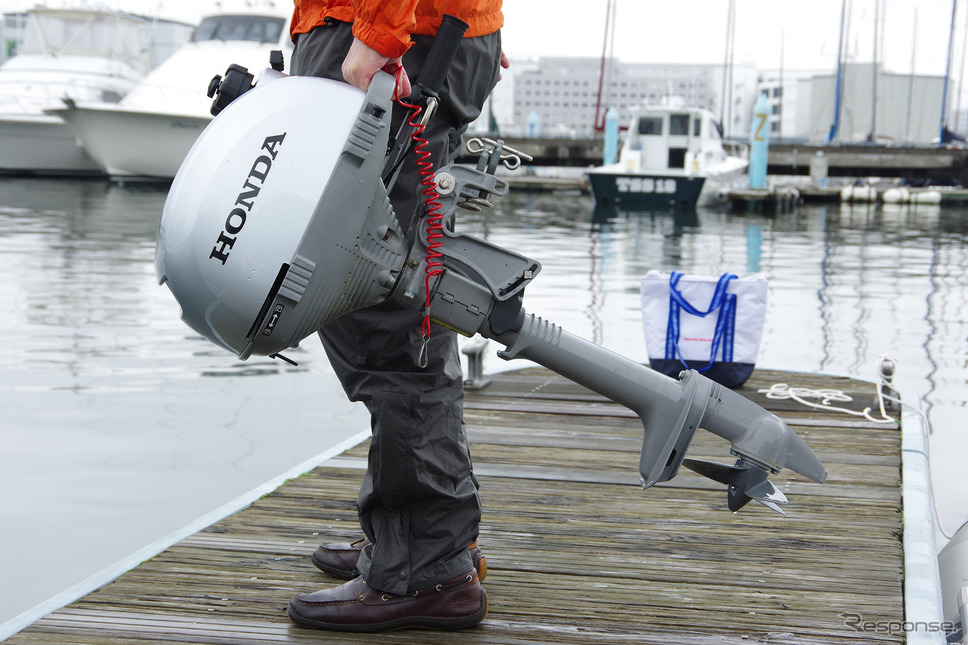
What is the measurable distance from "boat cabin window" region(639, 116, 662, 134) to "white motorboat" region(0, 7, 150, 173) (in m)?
15.1

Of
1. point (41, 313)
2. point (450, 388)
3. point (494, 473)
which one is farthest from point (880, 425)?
point (41, 313)

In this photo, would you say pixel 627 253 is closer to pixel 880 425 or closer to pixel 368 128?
pixel 880 425

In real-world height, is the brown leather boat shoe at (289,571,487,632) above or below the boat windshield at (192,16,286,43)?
below

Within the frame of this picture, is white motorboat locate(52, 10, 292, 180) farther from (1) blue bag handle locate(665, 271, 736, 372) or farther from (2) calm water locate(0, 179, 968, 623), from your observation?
(1) blue bag handle locate(665, 271, 736, 372)

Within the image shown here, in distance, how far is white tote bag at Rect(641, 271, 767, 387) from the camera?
4.29 m

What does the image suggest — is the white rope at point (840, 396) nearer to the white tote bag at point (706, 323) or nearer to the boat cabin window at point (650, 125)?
the white tote bag at point (706, 323)

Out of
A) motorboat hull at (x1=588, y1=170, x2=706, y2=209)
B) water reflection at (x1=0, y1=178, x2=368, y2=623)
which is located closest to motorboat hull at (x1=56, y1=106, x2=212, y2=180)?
motorboat hull at (x1=588, y1=170, x2=706, y2=209)

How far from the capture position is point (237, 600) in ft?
7.29

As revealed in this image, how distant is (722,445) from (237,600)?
2.00m

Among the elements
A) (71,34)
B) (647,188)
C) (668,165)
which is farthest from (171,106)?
(668,165)

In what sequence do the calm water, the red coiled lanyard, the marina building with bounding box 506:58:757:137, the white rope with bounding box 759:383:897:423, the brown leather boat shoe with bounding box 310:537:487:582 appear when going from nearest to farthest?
the red coiled lanyard < the brown leather boat shoe with bounding box 310:537:487:582 < the calm water < the white rope with bounding box 759:383:897:423 < the marina building with bounding box 506:58:757:137

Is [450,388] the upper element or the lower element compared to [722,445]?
upper

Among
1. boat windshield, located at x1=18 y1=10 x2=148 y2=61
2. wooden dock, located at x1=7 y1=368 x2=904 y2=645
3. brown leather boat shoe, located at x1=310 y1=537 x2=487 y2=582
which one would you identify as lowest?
wooden dock, located at x1=7 y1=368 x2=904 y2=645

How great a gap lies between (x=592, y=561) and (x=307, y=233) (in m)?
1.18
